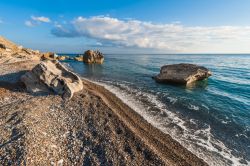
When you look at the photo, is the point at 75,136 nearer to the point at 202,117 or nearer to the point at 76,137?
the point at 76,137

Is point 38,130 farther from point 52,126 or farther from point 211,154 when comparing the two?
point 211,154

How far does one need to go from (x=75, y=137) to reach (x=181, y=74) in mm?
24026

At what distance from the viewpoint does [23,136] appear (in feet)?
29.2

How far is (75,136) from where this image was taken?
10.1 metres

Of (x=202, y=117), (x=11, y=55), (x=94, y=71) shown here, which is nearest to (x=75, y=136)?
(x=202, y=117)

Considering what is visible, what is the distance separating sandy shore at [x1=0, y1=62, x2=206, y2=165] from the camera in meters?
8.16

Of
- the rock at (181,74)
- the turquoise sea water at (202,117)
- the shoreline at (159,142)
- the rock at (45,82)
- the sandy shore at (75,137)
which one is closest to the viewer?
the sandy shore at (75,137)

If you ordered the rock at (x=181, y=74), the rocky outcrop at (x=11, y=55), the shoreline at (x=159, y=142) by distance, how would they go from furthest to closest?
the rocky outcrop at (x=11, y=55) → the rock at (x=181, y=74) → the shoreline at (x=159, y=142)

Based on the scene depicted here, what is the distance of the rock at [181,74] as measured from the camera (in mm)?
28531

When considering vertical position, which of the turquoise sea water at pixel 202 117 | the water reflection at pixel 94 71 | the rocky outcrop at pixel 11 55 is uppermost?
the rocky outcrop at pixel 11 55

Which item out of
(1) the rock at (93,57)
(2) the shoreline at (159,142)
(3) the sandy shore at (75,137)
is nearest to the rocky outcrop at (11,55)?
(3) the sandy shore at (75,137)

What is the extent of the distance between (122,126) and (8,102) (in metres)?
10.5

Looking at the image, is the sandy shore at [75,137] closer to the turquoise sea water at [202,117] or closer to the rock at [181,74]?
the turquoise sea water at [202,117]

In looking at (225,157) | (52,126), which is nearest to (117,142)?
(52,126)
